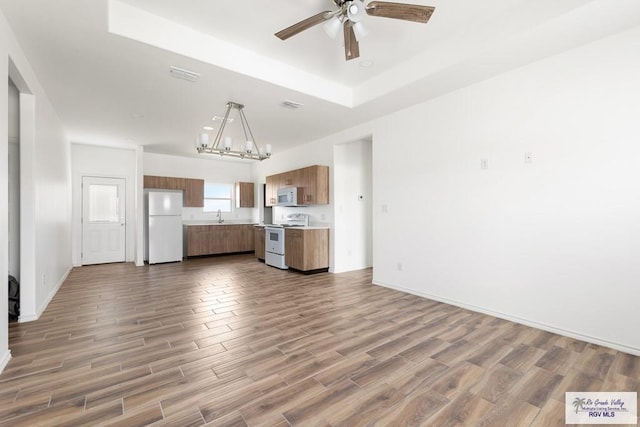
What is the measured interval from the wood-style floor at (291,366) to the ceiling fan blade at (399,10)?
2.61 meters

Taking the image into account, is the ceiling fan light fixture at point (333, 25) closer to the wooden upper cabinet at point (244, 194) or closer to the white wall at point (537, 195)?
Answer: the white wall at point (537, 195)

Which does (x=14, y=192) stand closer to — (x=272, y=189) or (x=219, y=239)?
(x=272, y=189)

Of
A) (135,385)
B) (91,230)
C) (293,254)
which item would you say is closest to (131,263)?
(91,230)

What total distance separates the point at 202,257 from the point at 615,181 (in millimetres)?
7839

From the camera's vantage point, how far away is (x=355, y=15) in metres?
2.19

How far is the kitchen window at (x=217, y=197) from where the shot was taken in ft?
27.2

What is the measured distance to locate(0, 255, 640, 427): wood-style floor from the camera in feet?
5.51

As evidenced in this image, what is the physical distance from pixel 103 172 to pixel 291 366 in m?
6.80

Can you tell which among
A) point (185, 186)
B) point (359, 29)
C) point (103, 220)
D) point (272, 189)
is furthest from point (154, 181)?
point (359, 29)

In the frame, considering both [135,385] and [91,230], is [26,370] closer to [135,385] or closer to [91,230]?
[135,385]

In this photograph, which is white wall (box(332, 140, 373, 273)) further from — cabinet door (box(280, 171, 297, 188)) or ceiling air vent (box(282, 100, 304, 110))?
ceiling air vent (box(282, 100, 304, 110))

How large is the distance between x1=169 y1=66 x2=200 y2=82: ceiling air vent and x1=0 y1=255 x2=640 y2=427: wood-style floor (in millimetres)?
2655

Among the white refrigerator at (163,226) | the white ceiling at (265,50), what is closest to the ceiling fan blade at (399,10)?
the white ceiling at (265,50)

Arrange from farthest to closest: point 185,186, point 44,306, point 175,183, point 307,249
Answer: point 185,186
point 175,183
point 307,249
point 44,306
